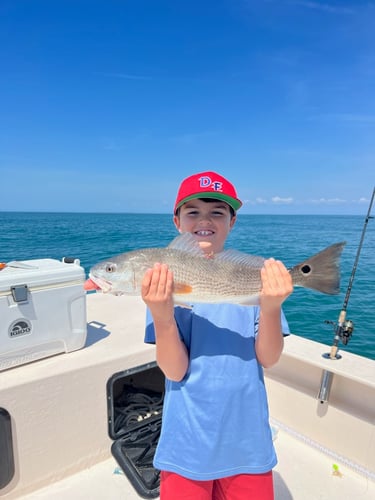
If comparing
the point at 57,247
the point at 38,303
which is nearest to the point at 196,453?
the point at 38,303

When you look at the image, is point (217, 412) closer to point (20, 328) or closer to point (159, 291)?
point (159, 291)

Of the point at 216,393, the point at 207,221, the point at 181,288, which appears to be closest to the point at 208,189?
the point at 207,221

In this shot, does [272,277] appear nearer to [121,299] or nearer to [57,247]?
[121,299]

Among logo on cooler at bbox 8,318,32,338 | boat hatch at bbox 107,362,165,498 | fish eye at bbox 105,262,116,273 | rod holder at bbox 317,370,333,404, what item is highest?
fish eye at bbox 105,262,116,273

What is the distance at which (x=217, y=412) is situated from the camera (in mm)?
1853

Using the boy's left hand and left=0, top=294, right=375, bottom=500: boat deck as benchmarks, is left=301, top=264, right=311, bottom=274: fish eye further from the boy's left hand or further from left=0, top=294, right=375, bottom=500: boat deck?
left=0, top=294, right=375, bottom=500: boat deck

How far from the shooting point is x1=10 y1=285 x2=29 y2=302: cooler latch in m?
2.64

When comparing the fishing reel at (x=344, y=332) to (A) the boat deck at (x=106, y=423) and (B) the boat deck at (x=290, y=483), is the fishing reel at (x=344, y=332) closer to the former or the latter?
(A) the boat deck at (x=106, y=423)

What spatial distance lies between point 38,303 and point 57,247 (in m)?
24.7

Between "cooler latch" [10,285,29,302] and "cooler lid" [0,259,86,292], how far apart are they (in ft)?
0.10

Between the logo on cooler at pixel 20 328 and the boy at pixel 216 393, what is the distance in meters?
1.45

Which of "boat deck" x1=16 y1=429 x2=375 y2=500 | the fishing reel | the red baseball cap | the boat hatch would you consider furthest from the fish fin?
the fishing reel

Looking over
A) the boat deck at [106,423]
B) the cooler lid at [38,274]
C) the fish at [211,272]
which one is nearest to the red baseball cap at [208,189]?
the fish at [211,272]

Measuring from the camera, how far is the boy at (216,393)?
1.80 meters
